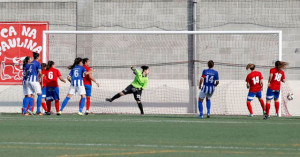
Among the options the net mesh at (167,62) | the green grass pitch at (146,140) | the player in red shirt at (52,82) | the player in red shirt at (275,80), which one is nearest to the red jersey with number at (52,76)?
the player in red shirt at (52,82)

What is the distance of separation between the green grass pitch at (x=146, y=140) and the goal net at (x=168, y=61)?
10083 millimetres

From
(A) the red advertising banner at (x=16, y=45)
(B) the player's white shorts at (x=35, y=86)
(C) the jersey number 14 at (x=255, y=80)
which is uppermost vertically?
(A) the red advertising banner at (x=16, y=45)

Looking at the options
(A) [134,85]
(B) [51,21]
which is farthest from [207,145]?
(B) [51,21]

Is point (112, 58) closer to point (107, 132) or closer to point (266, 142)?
point (107, 132)

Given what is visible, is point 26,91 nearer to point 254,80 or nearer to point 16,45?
point 254,80

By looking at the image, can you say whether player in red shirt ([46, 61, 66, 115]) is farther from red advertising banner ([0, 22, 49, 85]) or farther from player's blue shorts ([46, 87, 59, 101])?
red advertising banner ([0, 22, 49, 85])

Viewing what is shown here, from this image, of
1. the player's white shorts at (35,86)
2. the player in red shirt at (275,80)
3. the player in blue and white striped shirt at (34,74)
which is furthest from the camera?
the player in red shirt at (275,80)

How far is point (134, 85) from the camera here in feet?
69.3

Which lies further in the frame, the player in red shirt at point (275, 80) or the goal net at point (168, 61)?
the goal net at point (168, 61)

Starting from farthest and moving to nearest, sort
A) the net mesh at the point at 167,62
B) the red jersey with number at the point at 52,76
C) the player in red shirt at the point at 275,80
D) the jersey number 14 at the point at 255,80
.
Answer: the net mesh at the point at 167,62 < the red jersey with number at the point at 52,76 < the jersey number 14 at the point at 255,80 < the player in red shirt at the point at 275,80

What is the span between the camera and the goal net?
2388 centimetres

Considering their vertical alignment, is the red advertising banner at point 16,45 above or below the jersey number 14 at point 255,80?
above

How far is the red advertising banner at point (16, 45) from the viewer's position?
992 inches

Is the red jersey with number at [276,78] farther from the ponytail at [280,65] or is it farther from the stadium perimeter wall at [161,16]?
the stadium perimeter wall at [161,16]
